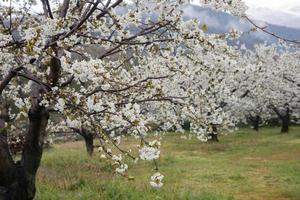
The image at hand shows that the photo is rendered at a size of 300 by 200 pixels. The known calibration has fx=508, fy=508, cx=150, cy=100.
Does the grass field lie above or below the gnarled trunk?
below

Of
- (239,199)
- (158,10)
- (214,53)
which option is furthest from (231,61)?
(239,199)

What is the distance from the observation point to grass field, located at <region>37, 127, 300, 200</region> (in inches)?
659

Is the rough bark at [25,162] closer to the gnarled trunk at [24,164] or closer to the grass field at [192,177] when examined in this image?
the gnarled trunk at [24,164]

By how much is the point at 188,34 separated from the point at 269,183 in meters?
16.9

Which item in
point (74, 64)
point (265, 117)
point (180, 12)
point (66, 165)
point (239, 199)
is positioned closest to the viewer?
point (74, 64)

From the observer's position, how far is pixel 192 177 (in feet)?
84.2

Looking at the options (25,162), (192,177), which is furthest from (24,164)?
(192,177)

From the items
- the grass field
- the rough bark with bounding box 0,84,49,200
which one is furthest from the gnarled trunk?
the grass field

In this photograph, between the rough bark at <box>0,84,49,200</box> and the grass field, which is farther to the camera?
the grass field

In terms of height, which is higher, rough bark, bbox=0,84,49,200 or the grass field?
rough bark, bbox=0,84,49,200

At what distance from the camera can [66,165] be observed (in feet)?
87.1

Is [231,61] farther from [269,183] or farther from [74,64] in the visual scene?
[269,183]

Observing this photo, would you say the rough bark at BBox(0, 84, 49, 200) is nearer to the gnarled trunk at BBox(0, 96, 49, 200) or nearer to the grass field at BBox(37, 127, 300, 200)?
the gnarled trunk at BBox(0, 96, 49, 200)

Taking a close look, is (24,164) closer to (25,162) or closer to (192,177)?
(25,162)
